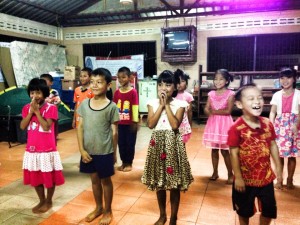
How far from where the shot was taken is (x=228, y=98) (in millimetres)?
3230

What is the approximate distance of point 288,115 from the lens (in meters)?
3.10

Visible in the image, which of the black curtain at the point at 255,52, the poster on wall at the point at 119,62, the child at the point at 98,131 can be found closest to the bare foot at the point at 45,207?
the child at the point at 98,131

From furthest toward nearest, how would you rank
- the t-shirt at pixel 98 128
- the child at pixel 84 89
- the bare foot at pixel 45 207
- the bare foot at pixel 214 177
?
the child at pixel 84 89 → the bare foot at pixel 214 177 → the bare foot at pixel 45 207 → the t-shirt at pixel 98 128

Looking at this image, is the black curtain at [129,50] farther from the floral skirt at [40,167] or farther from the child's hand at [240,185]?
the child's hand at [240,185]

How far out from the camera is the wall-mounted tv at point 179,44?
26.9 ft

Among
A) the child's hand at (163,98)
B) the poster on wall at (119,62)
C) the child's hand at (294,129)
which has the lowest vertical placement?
the child's hand at (294,129)

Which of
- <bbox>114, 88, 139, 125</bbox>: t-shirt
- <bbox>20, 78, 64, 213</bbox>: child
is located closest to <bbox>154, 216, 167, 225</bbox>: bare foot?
<bbox>20, 78, 64, 213</bbox>: child

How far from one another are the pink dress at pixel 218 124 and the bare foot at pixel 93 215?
5.23 feet

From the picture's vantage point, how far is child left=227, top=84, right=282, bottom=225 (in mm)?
1800

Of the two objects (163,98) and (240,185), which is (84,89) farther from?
(240,185)

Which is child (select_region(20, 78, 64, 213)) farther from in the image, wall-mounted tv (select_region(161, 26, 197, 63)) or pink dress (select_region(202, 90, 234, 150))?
wall-mounted tv (select_region(161, 26, 197, 63))

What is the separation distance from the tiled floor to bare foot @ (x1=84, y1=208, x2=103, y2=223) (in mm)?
49

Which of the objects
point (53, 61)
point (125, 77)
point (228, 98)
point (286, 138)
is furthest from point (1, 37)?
point (286, 138)

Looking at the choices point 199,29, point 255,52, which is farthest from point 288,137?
point 199,29
